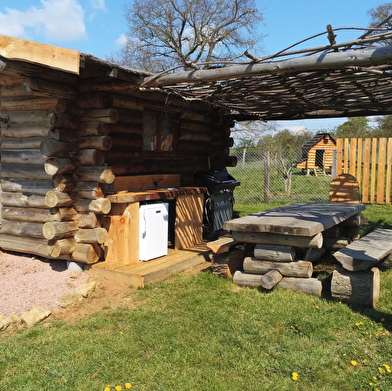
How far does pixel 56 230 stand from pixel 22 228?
88 centimetres

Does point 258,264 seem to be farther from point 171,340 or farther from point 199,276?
point 171,340

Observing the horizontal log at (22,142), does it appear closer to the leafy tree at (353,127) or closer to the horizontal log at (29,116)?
the horizontal log at (29,116)

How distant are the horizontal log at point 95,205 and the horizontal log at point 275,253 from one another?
219 centimetres

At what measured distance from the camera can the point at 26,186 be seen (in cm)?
608

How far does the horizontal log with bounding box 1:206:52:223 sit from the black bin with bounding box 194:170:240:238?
3.24 m

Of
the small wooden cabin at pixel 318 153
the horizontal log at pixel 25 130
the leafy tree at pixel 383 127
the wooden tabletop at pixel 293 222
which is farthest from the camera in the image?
the small wooden cabin at pixel 318 153

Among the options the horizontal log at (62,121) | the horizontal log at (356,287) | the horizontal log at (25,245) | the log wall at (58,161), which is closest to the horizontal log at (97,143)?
the log wall at (58,161)

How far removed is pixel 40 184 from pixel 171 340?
3.27m

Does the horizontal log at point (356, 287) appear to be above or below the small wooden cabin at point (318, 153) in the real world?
below

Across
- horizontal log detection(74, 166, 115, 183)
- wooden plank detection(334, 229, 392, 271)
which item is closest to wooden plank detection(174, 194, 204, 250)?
horizontal log detection(74, 166, 115, 183)

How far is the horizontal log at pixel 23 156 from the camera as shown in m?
5.86

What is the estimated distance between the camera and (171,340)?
3928mm

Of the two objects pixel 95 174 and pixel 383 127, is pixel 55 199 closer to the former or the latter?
pixel 95 174

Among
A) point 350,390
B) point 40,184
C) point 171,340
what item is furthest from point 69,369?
point 40,184
